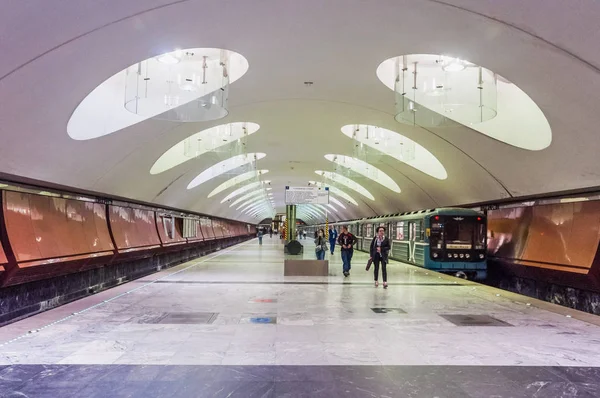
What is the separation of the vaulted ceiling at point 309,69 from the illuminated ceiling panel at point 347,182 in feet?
44.2

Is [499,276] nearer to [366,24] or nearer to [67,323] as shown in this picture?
[366,24]

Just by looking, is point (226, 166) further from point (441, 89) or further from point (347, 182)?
point (441, 89)

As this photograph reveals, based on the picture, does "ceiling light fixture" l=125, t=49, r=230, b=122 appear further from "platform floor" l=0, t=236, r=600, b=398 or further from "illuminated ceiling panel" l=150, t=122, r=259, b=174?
"illuminated ceiling panel" l=150, t=122, r=259, b=174

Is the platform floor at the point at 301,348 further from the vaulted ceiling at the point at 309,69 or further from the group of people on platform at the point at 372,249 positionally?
the vaulted ceiling at the point at 309,69

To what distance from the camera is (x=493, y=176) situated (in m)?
14.8

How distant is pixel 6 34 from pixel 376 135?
1243cm

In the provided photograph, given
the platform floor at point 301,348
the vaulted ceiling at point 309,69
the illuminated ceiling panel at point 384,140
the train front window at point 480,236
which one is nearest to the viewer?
the platform floor at point 301,348

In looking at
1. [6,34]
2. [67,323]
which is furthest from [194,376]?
[6,34]

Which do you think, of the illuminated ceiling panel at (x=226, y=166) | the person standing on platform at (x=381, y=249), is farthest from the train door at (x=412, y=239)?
the person standing on platform at (x=381, y=249)

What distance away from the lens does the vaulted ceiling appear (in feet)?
21.9

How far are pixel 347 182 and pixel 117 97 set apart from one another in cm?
2115

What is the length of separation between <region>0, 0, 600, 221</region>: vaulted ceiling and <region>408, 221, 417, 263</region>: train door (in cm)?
535

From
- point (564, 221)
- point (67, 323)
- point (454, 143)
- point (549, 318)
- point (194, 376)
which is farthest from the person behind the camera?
point (454, 143)

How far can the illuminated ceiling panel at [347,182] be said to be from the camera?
1151 inches
